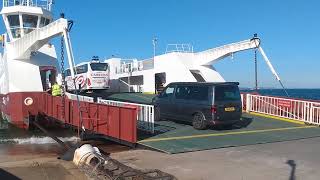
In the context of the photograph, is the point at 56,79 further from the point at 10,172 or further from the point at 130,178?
the point at 130,178

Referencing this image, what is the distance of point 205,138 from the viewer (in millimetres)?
14180

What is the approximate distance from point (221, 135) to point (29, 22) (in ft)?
57.4

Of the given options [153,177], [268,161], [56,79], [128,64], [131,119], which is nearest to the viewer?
[153,177]

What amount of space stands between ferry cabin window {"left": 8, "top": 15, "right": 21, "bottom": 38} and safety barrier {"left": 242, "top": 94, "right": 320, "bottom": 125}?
1504cm

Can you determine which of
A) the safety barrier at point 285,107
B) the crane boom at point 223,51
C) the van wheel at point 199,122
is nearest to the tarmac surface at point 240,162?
the van wheel at point 199,122

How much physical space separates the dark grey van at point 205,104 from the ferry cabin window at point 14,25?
558 inches

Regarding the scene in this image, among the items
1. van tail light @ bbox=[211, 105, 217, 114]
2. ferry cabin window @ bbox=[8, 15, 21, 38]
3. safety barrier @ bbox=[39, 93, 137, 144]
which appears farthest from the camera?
ferry cabin window @ bbox=[8, 15, 21, 38]

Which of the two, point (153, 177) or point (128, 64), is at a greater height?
point (128, 64)

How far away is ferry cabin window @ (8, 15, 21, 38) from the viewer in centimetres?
2692

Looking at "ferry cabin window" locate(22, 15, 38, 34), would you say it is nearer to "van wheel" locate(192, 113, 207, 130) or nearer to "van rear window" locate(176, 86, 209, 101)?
"van rear window" locate(176, 86, 209, 101)

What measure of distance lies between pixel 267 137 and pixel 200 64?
46.7 ft

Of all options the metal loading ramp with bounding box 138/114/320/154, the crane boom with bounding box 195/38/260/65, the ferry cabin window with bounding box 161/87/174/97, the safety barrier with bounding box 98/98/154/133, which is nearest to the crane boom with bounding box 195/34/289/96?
the crane boom with bounding box 195/38/260/65

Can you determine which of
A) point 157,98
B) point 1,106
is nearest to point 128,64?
point 1,106

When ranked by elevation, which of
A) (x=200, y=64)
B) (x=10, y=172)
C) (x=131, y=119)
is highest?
(x=200, y=64)
